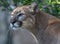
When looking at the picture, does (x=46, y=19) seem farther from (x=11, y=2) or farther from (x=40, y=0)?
Answer: (x=11, y=2)

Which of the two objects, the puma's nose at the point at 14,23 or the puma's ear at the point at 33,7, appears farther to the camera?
the puma's ear at the point at 33,7

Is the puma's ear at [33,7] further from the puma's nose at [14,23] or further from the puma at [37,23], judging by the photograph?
the puma's nose at [14,23]

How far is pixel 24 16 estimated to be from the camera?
5145 mm

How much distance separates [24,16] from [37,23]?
0.89 ft

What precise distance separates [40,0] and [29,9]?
773mm

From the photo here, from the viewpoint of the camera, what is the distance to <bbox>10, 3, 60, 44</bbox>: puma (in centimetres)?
512

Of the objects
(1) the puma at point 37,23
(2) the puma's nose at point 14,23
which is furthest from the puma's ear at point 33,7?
(2) the puma's nose at point 14,23

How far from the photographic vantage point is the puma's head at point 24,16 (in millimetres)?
5098

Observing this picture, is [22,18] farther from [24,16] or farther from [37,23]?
[37,23]

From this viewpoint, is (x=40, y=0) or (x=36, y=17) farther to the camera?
(x=40, y=0)

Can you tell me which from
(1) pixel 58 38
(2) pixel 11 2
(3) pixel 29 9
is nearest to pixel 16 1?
(2) pixel 11 2

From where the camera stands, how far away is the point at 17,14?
5.08 meters

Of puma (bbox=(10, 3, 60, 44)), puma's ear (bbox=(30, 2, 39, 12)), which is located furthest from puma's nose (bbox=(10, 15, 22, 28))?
puma's ear (bbox=(30, 2, 39, 12))

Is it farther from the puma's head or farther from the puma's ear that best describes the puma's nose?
the puma's ear
